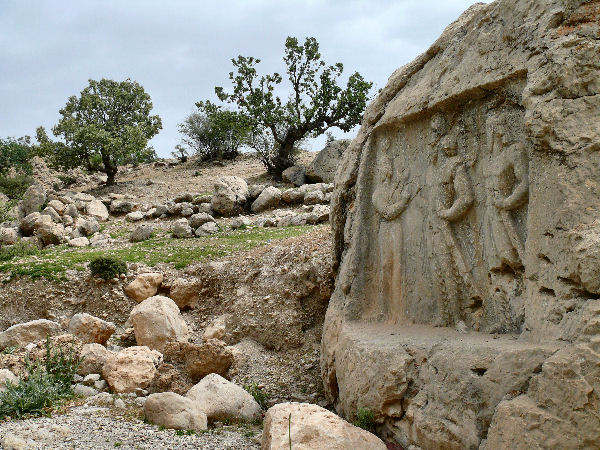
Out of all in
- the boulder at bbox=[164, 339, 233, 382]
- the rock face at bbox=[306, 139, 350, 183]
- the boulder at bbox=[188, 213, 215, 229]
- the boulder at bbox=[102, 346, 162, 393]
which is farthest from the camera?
the rock face at bbox=[306, 139, 350, 183]

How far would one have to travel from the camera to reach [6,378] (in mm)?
8352

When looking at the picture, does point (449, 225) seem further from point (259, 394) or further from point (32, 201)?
point (32, 201)

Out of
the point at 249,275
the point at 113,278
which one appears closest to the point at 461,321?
the point at 249,275

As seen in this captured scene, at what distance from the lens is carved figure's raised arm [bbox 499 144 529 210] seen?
6230 mm

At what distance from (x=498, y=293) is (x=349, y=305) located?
225 cm

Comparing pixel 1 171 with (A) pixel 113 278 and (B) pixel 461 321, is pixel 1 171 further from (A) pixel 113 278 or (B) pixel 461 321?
(B) pixel 461 321

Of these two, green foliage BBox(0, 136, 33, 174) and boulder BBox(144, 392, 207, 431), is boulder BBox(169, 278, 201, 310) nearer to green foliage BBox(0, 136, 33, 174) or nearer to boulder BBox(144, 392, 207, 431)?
boulder BBox(144, 392, 207, 431)

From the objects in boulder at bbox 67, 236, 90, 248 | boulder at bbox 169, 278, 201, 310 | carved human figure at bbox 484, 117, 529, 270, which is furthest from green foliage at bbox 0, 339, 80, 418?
boulder at bbox 67, 236, 90, 248

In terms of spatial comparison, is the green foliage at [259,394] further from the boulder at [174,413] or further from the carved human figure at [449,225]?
the carved human figure at [449,225]

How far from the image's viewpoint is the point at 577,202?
528 cm

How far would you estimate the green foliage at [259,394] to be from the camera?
28.3ft

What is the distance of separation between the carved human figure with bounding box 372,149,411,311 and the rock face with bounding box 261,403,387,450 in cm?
231

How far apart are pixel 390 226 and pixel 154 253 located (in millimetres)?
8134

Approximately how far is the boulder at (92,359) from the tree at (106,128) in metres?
19.4
